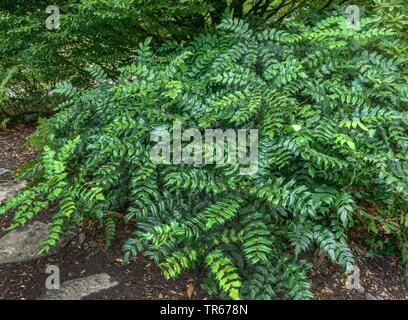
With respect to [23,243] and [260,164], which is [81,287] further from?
[260,164]

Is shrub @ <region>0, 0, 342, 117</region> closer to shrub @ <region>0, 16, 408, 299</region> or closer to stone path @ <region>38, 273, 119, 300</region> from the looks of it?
shrub @ <region>0, 16, 408, 299</region>

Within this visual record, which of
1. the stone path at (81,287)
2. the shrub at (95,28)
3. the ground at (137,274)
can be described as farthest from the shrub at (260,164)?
the shrub at (95,28)

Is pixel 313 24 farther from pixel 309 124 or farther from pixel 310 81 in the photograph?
pixel 309 124

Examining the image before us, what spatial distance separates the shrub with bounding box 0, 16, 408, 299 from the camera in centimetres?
239

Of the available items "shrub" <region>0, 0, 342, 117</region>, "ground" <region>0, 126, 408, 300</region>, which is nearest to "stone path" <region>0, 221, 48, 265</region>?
"ground" <region>0, 126, 408, 300</region>

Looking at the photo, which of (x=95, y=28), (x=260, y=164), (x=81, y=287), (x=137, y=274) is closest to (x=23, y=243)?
(x=81, y=287)

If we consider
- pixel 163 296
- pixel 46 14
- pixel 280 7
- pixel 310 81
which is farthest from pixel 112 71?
pixel 163 296

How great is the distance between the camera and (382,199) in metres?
2.92

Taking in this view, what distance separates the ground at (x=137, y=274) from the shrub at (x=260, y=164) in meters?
0.15

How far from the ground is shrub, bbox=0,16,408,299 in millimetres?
148

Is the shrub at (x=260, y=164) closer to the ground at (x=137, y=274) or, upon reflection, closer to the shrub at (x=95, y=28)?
the ground at (x=137, y=274)

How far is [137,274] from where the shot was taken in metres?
2.63

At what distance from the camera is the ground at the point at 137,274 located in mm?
2527

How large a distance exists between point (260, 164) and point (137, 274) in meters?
0.98
